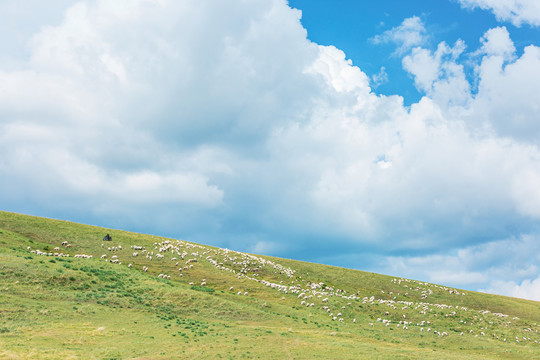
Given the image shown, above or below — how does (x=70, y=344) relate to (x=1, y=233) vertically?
below

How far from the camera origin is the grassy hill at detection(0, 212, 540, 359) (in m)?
36.4

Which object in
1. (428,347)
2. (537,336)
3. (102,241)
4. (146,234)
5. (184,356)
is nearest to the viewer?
(184,356)

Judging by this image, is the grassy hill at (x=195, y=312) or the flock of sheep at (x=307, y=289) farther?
the flock of sheep at (x=307, y=289)

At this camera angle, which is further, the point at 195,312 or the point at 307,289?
the point at 307,289

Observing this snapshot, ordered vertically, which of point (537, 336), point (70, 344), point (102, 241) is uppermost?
point (102, 241)

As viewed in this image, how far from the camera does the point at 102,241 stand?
277ft

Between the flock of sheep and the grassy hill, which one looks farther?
the flock of sheep

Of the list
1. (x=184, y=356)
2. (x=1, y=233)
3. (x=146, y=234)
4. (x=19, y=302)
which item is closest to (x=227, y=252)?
(x=146, y=234)

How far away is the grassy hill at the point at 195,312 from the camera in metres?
36.4

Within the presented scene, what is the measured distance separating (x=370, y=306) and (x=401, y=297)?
25.5m

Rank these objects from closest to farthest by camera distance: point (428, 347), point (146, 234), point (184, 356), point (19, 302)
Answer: point (184, 356), point (19, 302), point (428, 347), point (146, 234)

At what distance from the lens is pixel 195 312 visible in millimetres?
50688

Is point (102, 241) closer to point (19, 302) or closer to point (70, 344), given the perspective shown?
point (19, 302)

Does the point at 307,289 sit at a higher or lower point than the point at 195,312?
higher
